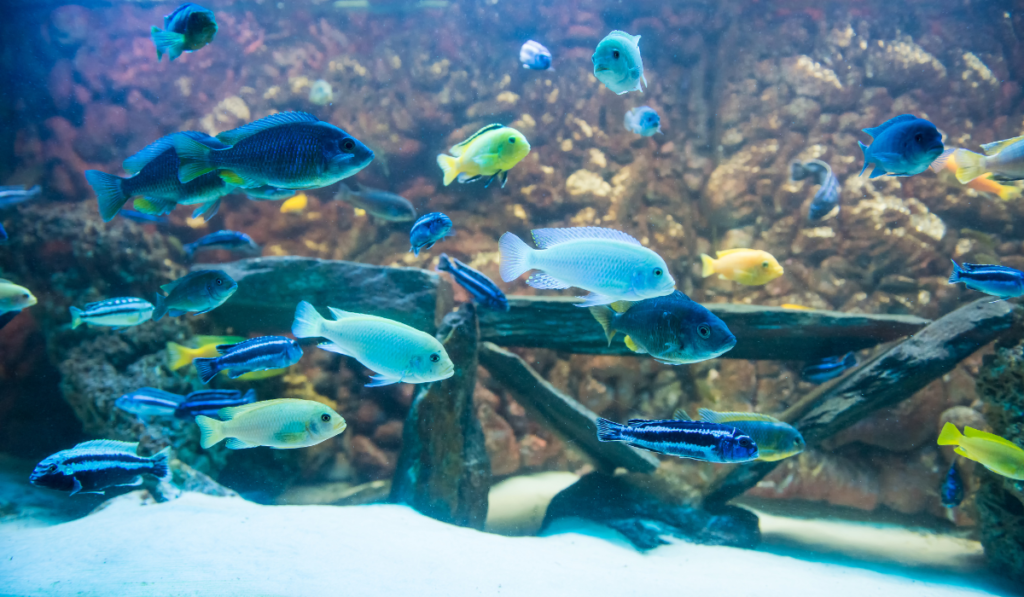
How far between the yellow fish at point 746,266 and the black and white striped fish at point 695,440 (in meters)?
2.67

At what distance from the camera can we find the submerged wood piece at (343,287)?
14.2ft

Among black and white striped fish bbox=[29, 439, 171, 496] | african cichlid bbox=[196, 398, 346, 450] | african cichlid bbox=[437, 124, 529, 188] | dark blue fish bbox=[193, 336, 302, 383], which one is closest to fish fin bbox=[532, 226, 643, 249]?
african cichlid bbox=[437, 124, 529, 188]

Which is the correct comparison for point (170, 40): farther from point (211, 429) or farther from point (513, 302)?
point (513, 302)

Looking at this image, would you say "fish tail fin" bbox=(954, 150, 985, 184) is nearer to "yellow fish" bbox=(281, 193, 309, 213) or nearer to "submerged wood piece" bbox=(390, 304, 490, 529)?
"submerged wood piece" bbox=(390, 304, 490, 529)

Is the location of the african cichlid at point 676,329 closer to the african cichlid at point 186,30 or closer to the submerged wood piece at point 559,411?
the submerged wood piece at point 559,411

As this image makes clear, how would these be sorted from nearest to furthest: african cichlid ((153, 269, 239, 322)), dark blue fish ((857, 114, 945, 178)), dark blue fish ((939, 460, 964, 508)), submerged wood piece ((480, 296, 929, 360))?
dark blue fish ((857, 114, 945, 178))
african cichlid ((153, 269, 239, 322))
dark blue fish ((939, 460, 964, 508))
submerged wood piece ((480, 296, 929, 360))

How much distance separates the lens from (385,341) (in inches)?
87.0

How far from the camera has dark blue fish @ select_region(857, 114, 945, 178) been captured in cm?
255

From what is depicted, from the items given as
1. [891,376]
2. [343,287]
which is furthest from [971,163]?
[343,287]

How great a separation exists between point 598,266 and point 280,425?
194 cm

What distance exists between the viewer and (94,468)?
97.9 inches

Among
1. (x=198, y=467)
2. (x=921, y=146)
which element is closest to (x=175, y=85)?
(x=198, y=467)

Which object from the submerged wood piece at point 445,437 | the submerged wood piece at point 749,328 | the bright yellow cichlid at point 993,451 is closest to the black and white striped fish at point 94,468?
the submerged wood piece at point 445,437

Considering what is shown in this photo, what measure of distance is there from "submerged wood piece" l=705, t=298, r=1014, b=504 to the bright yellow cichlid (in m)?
0.92
